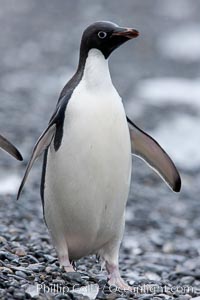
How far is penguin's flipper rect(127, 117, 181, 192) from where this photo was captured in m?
4.60

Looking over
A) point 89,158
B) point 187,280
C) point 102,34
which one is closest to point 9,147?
point 89,158

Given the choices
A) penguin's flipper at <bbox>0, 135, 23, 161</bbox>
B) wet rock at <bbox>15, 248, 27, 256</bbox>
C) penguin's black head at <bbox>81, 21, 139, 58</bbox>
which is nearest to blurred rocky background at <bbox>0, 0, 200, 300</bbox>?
wet rock at <bbox>15, 248, 27, 256</bbox>

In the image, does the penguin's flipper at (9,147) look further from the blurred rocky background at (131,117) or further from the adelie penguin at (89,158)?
the blurred rocky background at (131,117)

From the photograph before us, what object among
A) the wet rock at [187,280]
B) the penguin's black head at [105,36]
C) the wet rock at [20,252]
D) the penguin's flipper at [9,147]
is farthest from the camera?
the wet rock at [187,280]

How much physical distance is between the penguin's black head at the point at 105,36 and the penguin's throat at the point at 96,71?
0.11 ft

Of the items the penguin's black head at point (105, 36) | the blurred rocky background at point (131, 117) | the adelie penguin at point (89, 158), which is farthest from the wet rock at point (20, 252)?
the penguin's black head at point (105, 36)

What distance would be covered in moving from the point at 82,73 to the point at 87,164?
1.62 feet

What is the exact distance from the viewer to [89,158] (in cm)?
415

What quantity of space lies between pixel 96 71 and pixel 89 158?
0.45 metres

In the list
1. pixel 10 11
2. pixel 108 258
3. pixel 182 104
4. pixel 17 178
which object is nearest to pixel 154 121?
pixel 182 104

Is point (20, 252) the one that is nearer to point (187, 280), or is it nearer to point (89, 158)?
point (89, 158)

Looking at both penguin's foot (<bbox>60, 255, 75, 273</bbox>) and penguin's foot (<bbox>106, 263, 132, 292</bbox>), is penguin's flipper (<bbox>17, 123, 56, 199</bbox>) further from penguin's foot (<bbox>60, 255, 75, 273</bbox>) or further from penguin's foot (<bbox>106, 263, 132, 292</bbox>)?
penguin's foot (<bbox>106, 263, 132, 292</bbox>)

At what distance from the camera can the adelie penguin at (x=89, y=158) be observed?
163 inches

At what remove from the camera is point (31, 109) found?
40.0 feet
